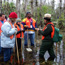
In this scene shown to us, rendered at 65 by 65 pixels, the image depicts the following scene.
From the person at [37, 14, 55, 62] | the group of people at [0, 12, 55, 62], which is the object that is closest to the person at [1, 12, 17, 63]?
the group of people at [0, 12, 55, 62]

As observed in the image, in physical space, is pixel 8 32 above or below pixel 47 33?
above

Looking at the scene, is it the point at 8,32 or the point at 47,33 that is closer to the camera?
the point at 8,32

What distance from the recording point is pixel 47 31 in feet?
15.8

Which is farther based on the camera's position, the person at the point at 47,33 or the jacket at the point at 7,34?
the person at the point at 47,33

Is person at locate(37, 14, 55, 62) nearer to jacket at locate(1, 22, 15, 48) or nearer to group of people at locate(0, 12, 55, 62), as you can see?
group of people at locate(0, 12, 55, 62)

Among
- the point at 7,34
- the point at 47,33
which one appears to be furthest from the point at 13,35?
the point at 47,33

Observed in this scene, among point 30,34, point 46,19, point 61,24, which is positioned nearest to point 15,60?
point 46,19

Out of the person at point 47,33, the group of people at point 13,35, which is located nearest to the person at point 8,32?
the group of people at point 13,35

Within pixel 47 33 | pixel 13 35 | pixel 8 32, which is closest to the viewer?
pixel 8 32

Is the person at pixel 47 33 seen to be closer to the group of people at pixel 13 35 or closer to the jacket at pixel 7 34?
the group of people at pixel 13 35

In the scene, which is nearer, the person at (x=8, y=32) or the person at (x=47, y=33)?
the person at (x=8, y=32)

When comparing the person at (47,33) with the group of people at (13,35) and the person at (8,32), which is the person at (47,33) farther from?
the person at (8,32)

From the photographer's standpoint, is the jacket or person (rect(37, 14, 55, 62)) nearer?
the jacket

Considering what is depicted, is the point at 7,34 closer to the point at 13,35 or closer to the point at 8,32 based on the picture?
the point at 8,32
